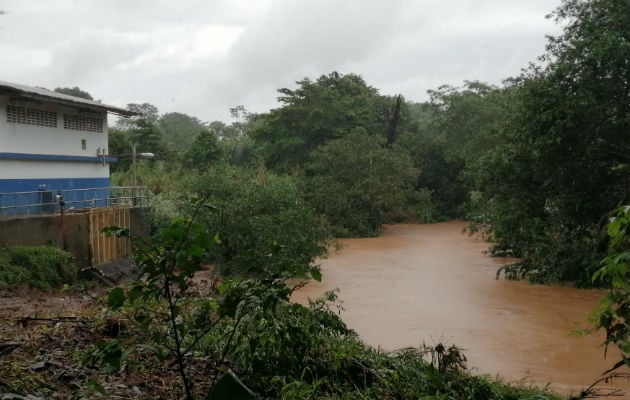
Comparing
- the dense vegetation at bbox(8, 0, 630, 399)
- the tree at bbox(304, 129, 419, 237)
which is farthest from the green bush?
the tree at bbox(304, 129, 419, 237)

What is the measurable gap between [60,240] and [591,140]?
13209mm

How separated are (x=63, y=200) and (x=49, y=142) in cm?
308

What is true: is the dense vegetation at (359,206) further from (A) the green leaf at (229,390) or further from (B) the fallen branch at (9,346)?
Answer: (B) the fallen branch at (9,346)

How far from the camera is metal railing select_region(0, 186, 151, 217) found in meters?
15.5

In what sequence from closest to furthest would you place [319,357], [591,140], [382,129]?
1. [319,357]
2. [591,140]
3. [382,129]

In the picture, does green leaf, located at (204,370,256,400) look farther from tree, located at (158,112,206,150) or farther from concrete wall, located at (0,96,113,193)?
tree, located at (158,112,206,150)

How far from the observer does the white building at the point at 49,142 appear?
1659 cm

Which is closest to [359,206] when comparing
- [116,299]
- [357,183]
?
[357,183]

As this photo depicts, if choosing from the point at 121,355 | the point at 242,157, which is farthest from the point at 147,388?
the point at 242,157

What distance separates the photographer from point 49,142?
18156 mm

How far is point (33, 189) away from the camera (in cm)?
Answer: 1750

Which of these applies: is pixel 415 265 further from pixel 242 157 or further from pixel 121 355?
pixel 242 157

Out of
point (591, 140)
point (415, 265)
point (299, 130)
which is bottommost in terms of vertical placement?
point (415, 265)

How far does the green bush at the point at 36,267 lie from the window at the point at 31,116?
555cm
